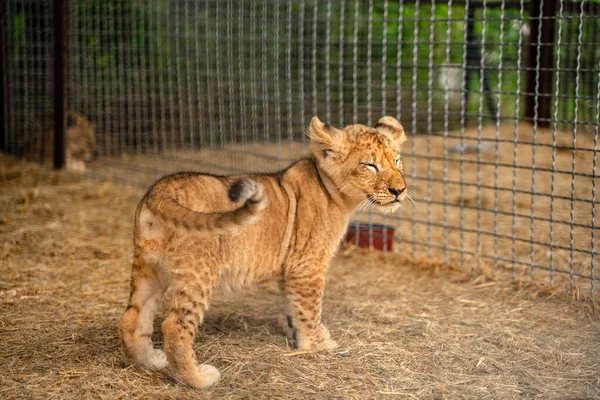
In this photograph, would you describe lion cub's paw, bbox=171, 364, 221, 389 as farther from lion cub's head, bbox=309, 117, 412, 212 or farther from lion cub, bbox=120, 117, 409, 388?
lion cub's head, bbox=309, 117, 412, 212

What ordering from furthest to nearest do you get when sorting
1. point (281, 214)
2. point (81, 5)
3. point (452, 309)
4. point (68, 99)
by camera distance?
point (68, 99), point (81, 5), point (452, 309), point (281, 214)

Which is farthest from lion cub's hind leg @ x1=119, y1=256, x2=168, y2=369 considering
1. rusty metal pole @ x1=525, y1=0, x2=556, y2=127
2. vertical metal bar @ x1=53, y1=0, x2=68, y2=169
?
vertical metal bar @ x1=53, y1=0, x2=68, y2=169

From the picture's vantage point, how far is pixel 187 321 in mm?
3504

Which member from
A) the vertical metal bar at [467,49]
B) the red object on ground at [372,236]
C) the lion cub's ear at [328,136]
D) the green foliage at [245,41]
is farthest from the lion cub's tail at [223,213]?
the green foliage at [245,41]

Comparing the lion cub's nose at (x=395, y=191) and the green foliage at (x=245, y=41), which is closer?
the lion cub's nose at (x=395, y=191)

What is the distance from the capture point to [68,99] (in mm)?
9078

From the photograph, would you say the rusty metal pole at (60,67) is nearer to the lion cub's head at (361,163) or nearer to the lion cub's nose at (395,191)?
the lion cub's head at (361,163)

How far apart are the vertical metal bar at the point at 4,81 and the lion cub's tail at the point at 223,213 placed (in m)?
6.34

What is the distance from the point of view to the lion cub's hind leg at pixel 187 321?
11.4 feet

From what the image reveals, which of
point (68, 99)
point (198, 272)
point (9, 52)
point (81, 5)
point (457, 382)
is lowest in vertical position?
point (457, 382)

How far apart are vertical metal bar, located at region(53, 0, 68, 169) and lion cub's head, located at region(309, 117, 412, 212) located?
522 centimetres

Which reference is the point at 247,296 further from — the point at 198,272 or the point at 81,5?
the point at 81,5

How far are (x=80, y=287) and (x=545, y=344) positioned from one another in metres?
3.20

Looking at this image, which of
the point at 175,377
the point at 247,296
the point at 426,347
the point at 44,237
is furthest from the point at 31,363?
the point at 44,237
